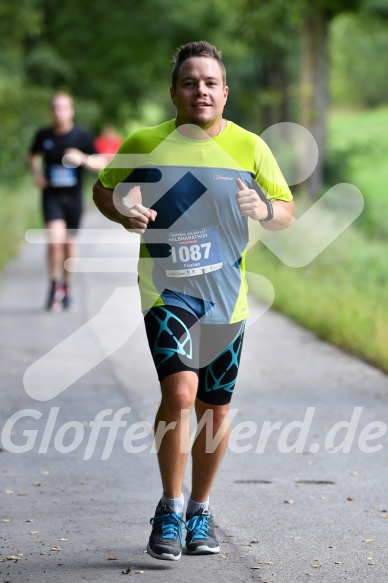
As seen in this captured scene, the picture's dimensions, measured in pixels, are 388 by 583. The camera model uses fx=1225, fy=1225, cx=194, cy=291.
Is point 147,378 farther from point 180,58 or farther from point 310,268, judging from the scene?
point 310,268

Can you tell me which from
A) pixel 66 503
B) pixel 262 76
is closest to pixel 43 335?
pixel 66 503

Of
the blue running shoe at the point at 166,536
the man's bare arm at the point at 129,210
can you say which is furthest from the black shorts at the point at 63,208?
the blue running shoe at the point at 166,536

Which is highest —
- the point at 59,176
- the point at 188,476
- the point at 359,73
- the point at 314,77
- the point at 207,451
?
the point at 359,73

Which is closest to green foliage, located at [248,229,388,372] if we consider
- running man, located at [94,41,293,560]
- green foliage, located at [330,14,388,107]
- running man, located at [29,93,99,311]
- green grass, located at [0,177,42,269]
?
running man, located at [29,93,99,311]

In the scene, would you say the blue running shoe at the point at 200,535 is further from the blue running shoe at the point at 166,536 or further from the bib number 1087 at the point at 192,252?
the bib number 1087 at the point at 192,252

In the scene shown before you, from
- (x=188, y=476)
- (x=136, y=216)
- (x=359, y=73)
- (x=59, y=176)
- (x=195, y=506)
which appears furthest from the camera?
(x=359, y=73)

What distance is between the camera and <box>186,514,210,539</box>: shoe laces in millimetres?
4910

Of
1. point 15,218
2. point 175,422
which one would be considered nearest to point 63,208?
point 175,422

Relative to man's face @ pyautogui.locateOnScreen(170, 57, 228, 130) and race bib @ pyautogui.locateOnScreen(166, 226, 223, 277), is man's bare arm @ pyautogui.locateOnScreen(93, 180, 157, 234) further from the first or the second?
man's face @ pyautogui.locateOnScreen(170, 57, 228, 130)

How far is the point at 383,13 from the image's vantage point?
20734mm

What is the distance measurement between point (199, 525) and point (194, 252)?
43.6 inches

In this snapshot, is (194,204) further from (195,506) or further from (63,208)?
(63,208)

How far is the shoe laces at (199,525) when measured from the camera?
4910 millimetres

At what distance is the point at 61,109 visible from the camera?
12.4m
